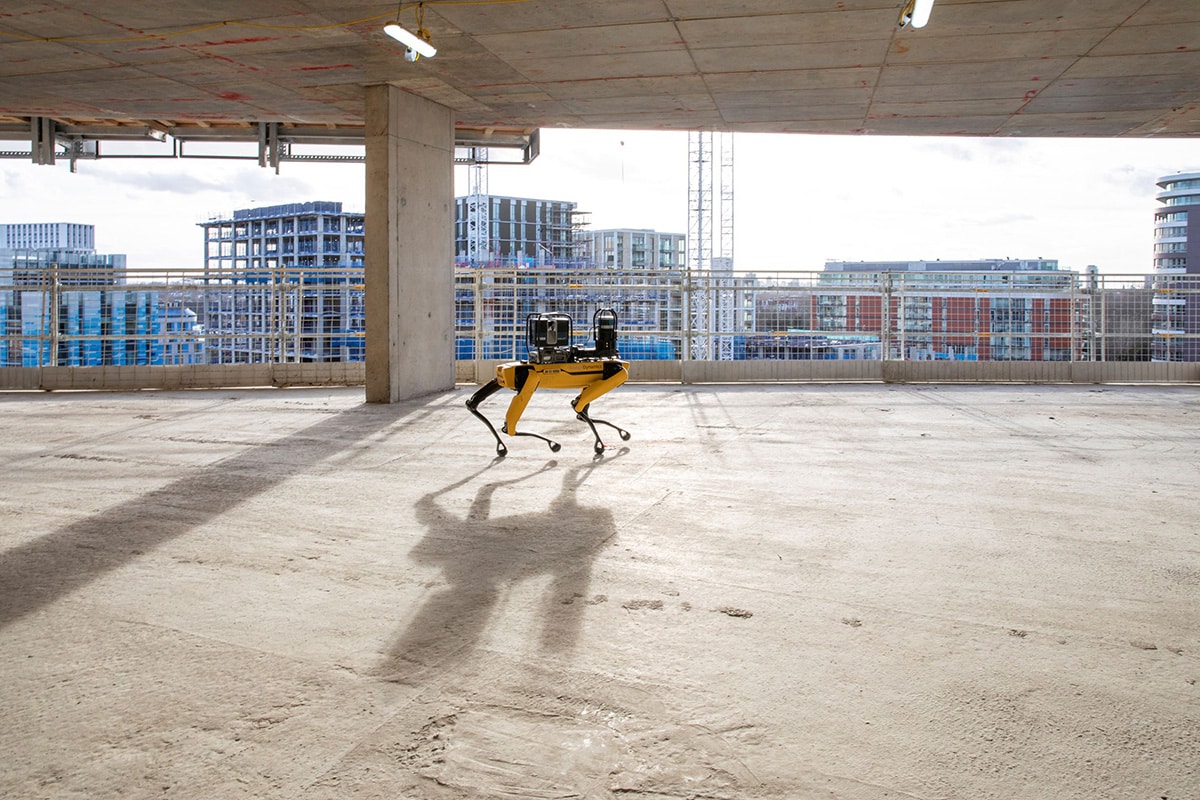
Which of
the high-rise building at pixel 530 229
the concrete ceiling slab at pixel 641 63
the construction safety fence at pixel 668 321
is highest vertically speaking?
the high-rise building at pixel 530 229

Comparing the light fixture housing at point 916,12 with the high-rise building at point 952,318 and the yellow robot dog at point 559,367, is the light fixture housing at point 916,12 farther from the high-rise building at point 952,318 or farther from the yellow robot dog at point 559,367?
the high-rise building at point 952,318

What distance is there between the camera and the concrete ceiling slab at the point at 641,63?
8578mm

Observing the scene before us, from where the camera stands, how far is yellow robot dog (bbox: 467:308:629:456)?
7113 mm

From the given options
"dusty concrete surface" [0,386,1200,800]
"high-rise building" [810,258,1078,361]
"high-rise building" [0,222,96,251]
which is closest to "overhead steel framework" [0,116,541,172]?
"high-rise building" [810,258,1078,361]

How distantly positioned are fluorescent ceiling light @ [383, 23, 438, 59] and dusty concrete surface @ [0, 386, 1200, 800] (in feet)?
12.4

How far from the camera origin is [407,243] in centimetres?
1201

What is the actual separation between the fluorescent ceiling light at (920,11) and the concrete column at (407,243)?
6.74m

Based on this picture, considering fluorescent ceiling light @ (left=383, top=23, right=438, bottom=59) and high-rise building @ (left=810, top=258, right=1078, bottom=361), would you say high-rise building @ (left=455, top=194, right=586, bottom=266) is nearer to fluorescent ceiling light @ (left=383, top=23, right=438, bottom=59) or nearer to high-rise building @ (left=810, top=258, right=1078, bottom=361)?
high-rise building @ (left=810, top=258, right=1078, bottom=361)

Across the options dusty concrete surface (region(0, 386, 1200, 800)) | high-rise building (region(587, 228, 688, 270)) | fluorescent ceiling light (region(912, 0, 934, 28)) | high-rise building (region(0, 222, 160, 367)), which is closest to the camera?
dusty concrete surface (region(0, 386, 1200, 800))

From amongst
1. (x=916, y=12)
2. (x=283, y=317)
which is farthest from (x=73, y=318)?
(x=916, y=12)

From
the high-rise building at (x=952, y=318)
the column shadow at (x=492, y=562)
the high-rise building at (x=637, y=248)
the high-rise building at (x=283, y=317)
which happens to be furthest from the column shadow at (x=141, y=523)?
the high-rise building at (x=637, y=248)

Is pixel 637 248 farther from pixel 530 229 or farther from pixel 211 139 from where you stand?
pixel 211 139

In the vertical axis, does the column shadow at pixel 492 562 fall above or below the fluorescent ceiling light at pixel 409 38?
below

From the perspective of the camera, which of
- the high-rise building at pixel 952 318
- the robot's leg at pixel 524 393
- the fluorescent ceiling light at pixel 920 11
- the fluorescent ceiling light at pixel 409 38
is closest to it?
the robot's leg at pixel 524 393
